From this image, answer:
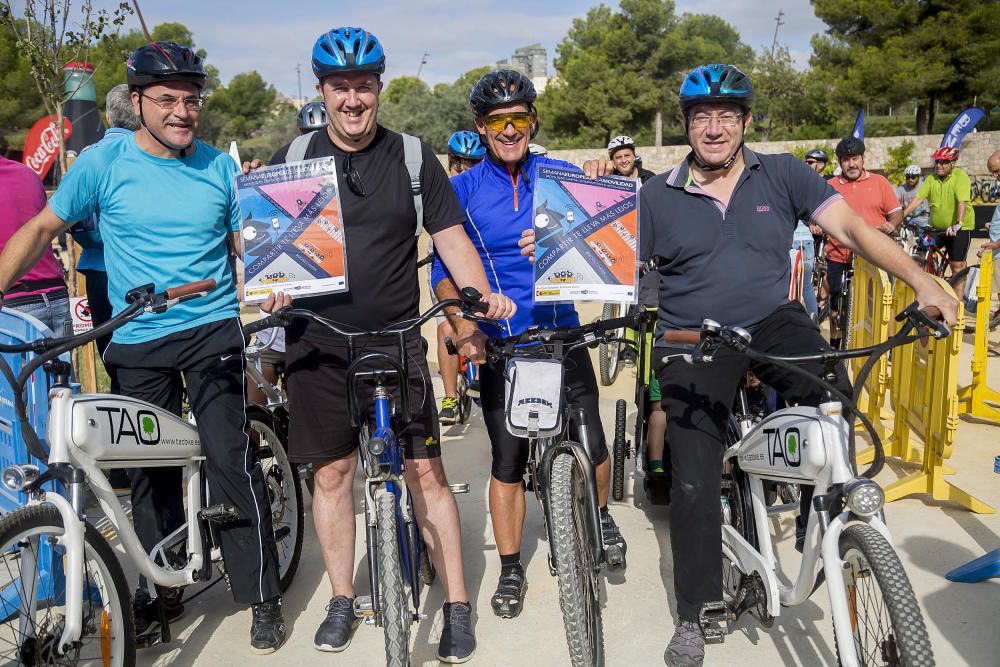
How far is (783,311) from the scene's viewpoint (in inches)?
131

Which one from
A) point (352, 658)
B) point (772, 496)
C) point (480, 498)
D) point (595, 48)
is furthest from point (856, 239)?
point (595, 48)

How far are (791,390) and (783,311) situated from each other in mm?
310

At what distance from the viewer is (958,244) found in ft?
36.6

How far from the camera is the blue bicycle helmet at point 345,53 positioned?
10.6ft

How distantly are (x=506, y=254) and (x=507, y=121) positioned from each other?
0.58 meters

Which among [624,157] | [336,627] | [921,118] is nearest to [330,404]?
[336,627]

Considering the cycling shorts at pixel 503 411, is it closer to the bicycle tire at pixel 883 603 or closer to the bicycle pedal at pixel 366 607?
the bicycle pedal at pixel 366 607

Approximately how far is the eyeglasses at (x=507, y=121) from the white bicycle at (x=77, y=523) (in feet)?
4.65

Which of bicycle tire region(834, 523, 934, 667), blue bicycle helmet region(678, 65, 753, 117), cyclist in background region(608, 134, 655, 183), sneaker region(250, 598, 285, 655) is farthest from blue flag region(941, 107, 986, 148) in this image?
sneaker region(250, 598, 285, 655)

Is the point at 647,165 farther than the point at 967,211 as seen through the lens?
Yes

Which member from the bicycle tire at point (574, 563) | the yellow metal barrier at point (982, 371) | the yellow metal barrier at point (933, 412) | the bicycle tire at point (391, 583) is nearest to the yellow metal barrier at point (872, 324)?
the yellow metal barrier at point (933, 412)

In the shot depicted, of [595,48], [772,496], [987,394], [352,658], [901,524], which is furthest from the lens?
[595,48]

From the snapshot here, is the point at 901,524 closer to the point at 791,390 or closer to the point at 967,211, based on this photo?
the point at 791,390

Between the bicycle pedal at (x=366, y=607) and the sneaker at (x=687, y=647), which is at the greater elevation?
the bicycle pedal at (x=366, y=607)
